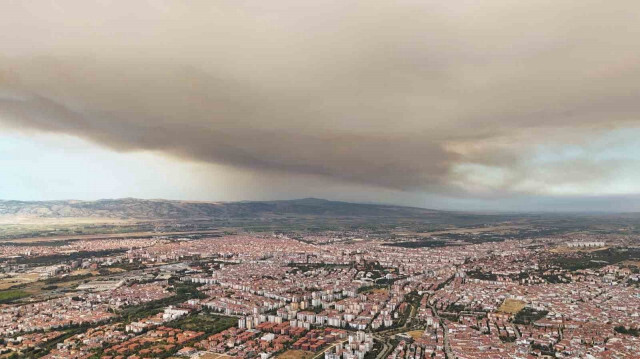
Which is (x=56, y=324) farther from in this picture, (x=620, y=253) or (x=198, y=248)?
(x=620, y=253)

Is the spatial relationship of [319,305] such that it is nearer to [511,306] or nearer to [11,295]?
[511,306]

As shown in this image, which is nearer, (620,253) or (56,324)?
(56,324)

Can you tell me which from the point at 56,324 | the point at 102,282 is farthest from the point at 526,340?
the point at 102,282

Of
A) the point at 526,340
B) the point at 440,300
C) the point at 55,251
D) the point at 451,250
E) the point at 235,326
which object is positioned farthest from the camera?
the point at 451,250

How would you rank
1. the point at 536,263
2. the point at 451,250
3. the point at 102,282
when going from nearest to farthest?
the point at 102,282, the point at 536,263, the point at 451,250

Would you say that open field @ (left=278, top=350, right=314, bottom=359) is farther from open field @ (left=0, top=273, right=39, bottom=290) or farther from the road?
open field @ (left=0, top=273, right=39, bottom=290)

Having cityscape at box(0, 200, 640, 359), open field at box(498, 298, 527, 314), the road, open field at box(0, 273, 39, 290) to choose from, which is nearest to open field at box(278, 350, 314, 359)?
cityscape at box(0, 200, 640, 359)
